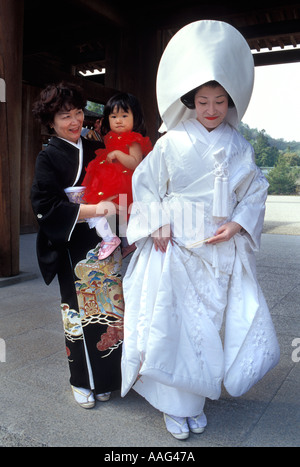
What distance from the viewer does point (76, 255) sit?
239 cm

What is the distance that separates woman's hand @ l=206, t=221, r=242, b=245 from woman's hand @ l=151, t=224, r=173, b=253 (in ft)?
0.59

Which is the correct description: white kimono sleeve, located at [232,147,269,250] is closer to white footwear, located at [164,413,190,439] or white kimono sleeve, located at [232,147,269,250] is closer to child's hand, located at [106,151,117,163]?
child's hand, located at [106,151,117,163]

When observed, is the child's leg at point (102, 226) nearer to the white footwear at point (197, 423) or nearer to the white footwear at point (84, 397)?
the white footwear at point (84, 397)

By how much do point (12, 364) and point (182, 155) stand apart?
1.71 m

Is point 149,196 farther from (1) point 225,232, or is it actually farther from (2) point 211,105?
(2) point 211,105

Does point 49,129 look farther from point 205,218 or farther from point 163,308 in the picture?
point 163,308

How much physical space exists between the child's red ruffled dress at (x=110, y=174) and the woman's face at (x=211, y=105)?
0.36m

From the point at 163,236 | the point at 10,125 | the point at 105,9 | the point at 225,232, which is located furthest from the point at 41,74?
the point at 225,232

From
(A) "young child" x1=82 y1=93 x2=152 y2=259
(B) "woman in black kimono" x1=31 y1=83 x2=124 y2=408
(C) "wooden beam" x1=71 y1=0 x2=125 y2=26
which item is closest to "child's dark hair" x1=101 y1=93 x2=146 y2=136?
(A) "young child" x1=82 y1=93 x2=152 y2=259

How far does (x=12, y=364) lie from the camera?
2896 mm

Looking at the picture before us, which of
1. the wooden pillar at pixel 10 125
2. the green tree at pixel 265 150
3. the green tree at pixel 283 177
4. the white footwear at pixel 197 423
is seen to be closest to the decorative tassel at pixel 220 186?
the white footwear at pixel 197 423

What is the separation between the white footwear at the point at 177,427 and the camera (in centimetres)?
205

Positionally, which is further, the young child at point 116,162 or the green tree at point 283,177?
the green tree at point 283,177
